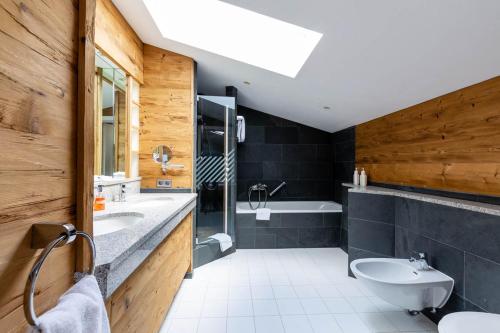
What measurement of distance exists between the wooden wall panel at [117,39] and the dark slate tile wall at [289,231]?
2.37 metres

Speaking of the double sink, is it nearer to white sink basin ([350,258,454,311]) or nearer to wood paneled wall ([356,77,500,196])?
white sink basin ([350,258,454,311])

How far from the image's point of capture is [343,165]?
436 centimetres

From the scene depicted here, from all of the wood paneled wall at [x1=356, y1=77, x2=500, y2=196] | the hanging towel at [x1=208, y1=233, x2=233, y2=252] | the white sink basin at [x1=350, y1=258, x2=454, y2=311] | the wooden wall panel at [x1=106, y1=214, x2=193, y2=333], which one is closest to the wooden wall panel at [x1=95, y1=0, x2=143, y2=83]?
the wooden wall panel at [x1=106, y1=214, x2=193, y2=333]

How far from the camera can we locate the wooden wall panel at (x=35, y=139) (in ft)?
1.93

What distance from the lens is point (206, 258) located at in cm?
330

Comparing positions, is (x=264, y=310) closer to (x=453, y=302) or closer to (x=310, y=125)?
(x=453, y=302)

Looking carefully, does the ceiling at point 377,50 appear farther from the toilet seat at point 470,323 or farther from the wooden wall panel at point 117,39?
the toilet seat at point 470,323

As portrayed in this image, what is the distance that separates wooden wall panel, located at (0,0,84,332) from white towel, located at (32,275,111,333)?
8 centimetres

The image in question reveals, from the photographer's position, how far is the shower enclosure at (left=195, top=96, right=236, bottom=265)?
3.32 meters

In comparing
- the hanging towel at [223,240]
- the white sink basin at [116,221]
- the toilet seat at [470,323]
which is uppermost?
the white sink basin at [116,221]

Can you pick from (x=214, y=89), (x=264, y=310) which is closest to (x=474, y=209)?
(x=264, y=310)

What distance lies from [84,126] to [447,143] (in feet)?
8.39

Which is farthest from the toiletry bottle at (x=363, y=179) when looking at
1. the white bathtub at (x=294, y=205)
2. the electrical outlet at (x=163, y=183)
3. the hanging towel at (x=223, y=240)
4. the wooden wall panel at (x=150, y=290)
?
the electrical outlet at (x=163, y=183)

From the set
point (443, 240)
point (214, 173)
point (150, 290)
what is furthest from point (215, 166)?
point (443, 240)
